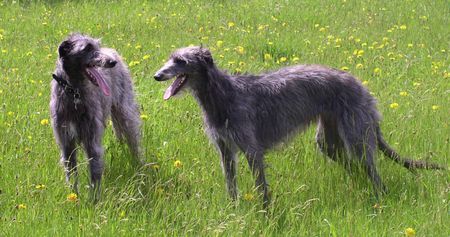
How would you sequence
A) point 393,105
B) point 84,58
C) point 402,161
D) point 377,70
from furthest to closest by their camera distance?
point 377,70 → point 393,105 → point 402,161 → point 84,58

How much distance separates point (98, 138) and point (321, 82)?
70.7 inches

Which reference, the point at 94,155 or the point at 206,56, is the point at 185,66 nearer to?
the point at 206,56

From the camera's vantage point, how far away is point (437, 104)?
7.16 metres

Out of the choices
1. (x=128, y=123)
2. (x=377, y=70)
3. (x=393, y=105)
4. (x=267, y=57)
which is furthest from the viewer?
(x=267, y=57)

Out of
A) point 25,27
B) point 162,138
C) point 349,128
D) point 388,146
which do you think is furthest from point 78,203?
point 25,27

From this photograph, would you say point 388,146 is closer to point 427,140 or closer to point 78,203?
point 427,140

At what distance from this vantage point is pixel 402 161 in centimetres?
554

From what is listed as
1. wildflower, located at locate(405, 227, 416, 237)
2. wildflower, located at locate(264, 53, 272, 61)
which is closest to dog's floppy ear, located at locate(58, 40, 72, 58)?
wildflower, located at locate(405, 227, 416, 237)

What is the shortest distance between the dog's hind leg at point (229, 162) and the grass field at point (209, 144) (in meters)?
0.13

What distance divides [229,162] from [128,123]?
126 cm

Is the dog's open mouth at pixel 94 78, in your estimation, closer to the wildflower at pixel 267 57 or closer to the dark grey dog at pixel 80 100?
the dark grey dog at pixel 80 100

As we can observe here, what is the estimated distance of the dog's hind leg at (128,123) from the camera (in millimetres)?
6230

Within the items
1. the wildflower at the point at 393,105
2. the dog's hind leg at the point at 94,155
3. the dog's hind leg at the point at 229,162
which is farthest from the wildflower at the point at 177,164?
the wildflower at the point at 393,105

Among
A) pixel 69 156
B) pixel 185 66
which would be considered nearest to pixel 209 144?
pixel 185 66
